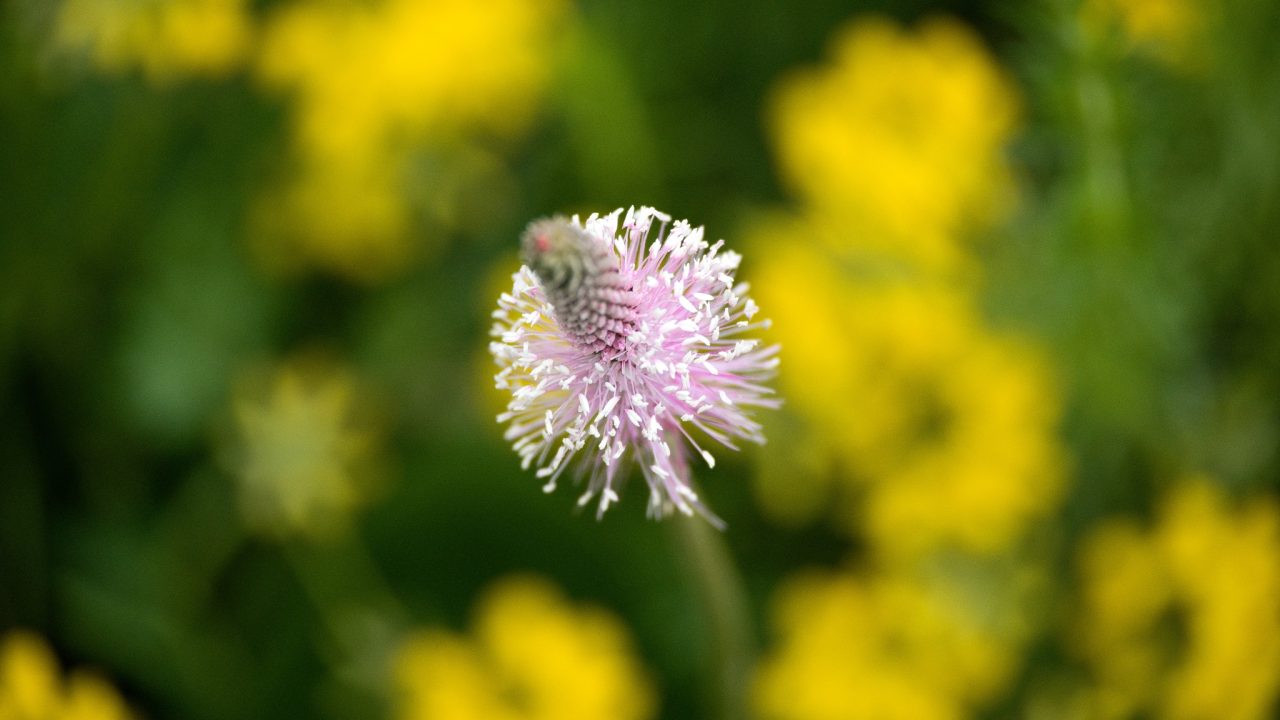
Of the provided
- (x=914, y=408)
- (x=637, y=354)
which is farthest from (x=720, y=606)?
(x=914, y=408)

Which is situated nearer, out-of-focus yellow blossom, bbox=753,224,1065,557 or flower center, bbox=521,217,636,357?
flower center, bbox=521,217,636,357

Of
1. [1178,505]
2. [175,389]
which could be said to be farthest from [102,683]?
[1178,505]

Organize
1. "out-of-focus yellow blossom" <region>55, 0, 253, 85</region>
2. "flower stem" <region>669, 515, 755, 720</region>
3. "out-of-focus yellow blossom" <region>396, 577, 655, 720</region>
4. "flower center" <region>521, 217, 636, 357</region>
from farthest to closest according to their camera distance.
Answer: "out-of-focus yellow blossom" <region>55, 0, 253, 85</region> < "out-of-focus yellow blossom" <region>396, 577, 655, 720</region> < "flower stem" <region>669, 515, 755, 720</region> < "flower center" <region>521, 217, 636, 357</region>

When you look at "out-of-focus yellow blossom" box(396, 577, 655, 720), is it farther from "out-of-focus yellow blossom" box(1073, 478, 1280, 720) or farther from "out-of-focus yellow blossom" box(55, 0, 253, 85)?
"out-of-focus yellow blossom" box(55, 0, 253, 85)

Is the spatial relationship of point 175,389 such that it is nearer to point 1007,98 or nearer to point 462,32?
point 462,32

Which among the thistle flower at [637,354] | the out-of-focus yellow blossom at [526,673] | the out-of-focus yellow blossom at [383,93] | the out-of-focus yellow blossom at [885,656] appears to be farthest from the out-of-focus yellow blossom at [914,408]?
the thistle flower at [637,354]

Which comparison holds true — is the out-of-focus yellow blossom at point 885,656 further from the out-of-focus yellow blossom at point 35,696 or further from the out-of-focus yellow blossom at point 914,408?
the out-of-focus yellow blossom at point 35,696

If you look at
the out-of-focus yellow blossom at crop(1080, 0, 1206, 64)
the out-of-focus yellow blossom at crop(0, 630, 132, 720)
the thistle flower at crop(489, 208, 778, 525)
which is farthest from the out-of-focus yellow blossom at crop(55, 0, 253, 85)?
the out-of-focus yellow blossom at crop(1080, 0, 1206, 64)
